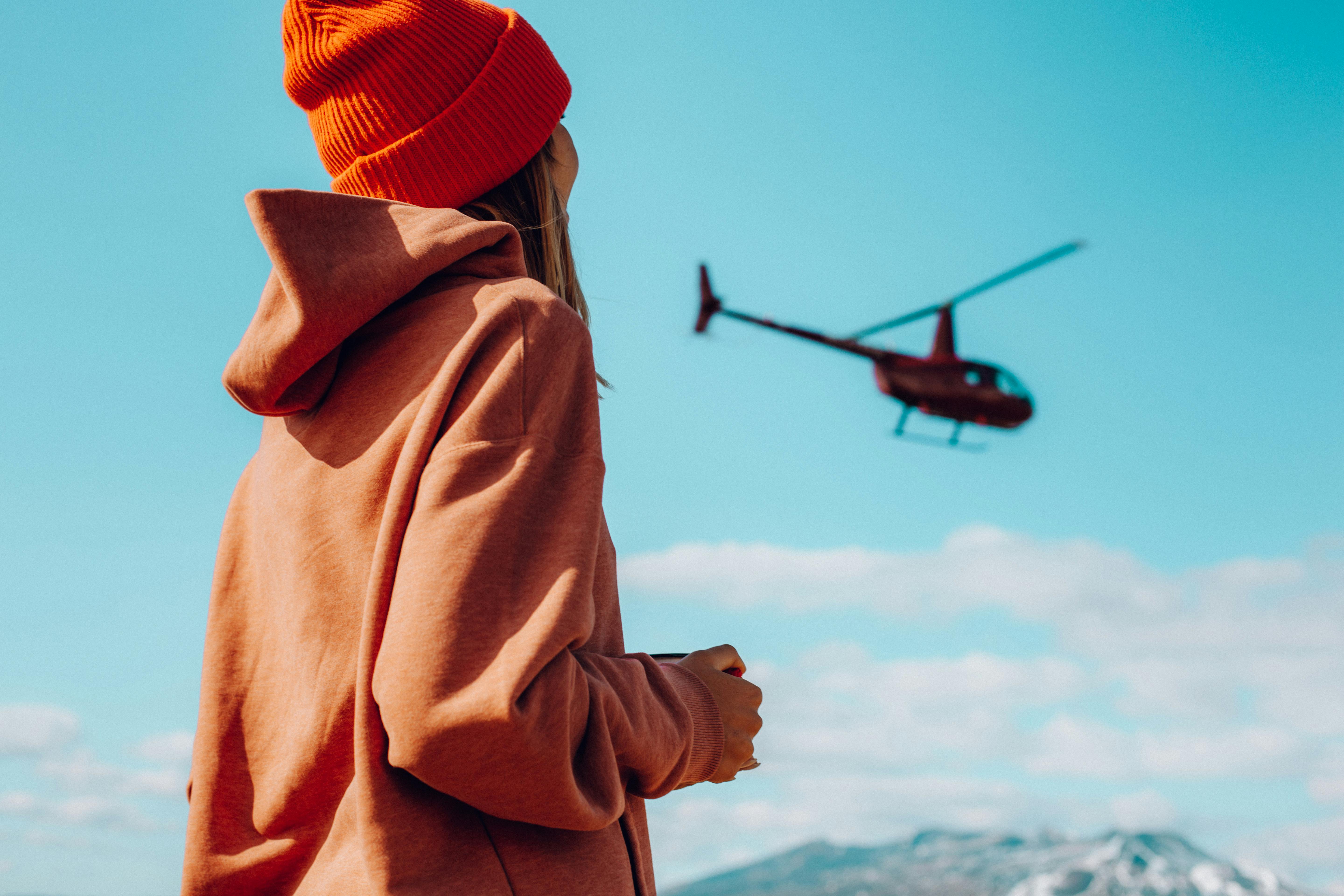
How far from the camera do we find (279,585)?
77.2 inches

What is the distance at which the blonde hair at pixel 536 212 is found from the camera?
228cm

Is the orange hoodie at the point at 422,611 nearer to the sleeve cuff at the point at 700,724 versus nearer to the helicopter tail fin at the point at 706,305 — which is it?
the sleeve cuff at the point at 700,724

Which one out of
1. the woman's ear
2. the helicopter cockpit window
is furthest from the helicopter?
the woman's ear

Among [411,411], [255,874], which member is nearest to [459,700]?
[411,411]

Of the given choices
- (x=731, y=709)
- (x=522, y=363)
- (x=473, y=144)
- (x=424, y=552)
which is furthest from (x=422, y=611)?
(x=473, y=144)

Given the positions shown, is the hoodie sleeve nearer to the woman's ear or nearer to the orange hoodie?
the orange hoodie

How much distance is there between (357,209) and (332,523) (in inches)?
21.8

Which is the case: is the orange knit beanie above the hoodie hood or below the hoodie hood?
above

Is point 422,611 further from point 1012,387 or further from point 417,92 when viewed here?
point 1012,387

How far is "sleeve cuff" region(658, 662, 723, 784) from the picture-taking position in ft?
6.18

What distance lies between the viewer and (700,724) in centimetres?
189

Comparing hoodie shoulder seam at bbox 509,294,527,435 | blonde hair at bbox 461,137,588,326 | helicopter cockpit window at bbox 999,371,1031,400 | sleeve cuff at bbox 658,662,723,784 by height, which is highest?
helicopter cockpit window at bbox 999,371,1031,400

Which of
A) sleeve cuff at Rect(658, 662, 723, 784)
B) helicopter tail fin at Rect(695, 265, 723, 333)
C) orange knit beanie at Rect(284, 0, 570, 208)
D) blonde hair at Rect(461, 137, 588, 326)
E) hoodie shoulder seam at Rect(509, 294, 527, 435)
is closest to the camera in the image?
hoodie shoulder seam at Rect(509, 294, 527, 435)

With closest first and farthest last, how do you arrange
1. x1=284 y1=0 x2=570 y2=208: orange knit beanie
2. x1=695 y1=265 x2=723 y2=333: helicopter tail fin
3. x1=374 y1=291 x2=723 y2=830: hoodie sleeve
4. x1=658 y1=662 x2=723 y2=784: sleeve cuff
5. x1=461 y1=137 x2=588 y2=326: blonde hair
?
x1=374 y1=291 x2=723 y2=830: hoodie sleeve
x1=658 y1=662 x2=723 y2=784: sleeve cuff
x1=284 y1=0 x2=570 y2=208: orange knit beanie
x1=461 y1=137 x2=588 y2=326: blonde hair
x1=695 y1=265 x2=723 y2=333: helicopter tail fin
